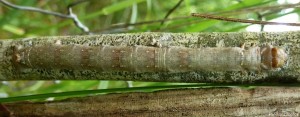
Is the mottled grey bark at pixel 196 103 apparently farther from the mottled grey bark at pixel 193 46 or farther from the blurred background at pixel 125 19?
the blurred background at pixel 125 19

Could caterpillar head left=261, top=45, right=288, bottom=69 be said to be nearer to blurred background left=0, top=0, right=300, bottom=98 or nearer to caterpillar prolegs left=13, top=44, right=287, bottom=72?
caterpillar prolegs left=13, top=44, right=287, bottom=72

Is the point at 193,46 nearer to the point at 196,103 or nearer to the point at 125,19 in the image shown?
the point at 196,103

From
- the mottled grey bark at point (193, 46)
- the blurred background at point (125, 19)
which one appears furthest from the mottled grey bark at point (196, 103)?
the blurred background at point (125, 19)

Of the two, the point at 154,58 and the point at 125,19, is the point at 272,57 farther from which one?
the point at 125,19

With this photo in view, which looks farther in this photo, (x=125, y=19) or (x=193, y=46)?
(x=125, y=19)

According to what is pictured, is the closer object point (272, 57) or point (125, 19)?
point (272, 57)

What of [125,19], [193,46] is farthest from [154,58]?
[125,19]
